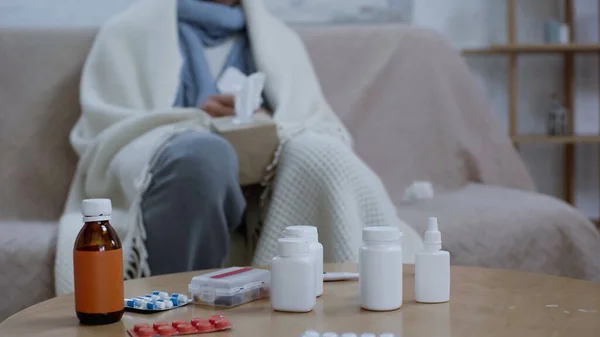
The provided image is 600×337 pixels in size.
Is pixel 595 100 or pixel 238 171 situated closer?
pixel 238 171

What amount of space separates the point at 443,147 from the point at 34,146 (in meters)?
1.03

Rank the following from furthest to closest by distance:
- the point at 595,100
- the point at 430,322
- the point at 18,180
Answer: the point at 595,100, the point at 18,180, the point at 430,322

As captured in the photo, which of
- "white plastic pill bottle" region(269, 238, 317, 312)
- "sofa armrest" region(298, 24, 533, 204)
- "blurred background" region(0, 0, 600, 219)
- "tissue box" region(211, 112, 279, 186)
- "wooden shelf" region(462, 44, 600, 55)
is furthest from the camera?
"blurred background" region(0, 0, 600, 219)

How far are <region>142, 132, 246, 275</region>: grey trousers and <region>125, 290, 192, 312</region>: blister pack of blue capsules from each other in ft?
1.49

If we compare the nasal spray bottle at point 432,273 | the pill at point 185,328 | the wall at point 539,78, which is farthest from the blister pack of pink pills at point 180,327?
the wall at point 539,78

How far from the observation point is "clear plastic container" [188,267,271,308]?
84 cm

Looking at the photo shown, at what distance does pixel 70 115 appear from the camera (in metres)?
1.92

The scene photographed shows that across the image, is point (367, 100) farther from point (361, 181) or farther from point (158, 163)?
point (158, 163)

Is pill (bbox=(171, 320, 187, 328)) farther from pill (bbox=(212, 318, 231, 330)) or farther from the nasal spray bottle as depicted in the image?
the nasal spray bottle

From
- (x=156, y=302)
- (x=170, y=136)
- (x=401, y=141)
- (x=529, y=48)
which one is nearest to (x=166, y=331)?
(x=156, y=302)

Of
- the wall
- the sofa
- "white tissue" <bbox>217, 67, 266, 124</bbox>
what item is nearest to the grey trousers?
"white tissue" <bbox>217, 67, 266, 124</bbox>

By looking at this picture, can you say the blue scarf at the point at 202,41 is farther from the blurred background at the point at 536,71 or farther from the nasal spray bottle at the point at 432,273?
the nasal spray bottle at the point at 432,273

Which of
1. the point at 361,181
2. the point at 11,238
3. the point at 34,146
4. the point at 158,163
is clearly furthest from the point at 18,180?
the point at 361,181

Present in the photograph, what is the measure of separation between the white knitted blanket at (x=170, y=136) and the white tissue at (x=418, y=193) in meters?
0.25
